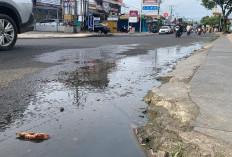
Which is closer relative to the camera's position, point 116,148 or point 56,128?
point 116,148

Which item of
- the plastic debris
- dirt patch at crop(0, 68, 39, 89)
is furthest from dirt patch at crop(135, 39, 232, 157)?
dirt patch at crop(0, 68, 39, 89)

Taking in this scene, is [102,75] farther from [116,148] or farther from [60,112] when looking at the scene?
[116,148]

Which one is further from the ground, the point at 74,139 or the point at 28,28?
the point at 28,28

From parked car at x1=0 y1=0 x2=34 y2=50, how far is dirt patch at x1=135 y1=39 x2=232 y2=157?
5.52m

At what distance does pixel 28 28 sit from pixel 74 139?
22.0ft

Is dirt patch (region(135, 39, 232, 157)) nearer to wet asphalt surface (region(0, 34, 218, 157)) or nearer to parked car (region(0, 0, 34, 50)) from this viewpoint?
wet asphalt surface (region(0, 34, 218, 157))

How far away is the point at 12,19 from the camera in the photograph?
24.5 ft

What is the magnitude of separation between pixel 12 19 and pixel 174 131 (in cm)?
684

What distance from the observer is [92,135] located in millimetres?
2189

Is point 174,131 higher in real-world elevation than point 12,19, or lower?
lower

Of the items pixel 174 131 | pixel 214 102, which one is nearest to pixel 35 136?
pixel 174 131

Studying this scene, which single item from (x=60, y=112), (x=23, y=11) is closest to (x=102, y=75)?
(x=60, y=112)

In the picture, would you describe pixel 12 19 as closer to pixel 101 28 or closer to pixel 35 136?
pixel 35 136

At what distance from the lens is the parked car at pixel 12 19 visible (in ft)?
23.2
